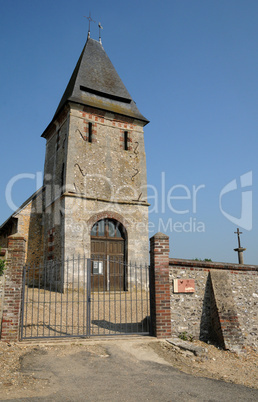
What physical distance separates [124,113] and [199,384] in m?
14.5

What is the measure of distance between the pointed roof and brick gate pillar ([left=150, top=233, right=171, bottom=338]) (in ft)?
34.3

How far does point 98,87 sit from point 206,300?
44.3 feet

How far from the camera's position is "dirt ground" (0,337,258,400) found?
5.07m

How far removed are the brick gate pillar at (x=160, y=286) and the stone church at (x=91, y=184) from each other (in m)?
6.81

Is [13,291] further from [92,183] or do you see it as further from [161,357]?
Result: [92,183]

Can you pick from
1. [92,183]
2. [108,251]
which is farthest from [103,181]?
[108,251]

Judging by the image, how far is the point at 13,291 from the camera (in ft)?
24.1

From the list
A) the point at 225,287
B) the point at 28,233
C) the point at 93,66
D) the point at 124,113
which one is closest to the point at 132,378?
the point at 225,287

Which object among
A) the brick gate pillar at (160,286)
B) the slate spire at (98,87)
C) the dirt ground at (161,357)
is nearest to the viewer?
the dirt ground at (161,357)

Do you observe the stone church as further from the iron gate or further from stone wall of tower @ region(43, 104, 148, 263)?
the iron gate

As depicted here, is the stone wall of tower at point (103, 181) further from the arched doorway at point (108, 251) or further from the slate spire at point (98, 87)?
the slate spire at point (98, 87)

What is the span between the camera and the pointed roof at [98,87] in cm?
1682

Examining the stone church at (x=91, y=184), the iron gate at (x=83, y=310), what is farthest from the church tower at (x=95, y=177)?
the iron gate at (x=83, y=310)

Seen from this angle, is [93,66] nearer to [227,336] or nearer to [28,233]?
[28,233]
